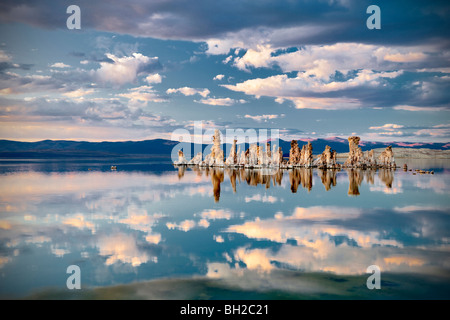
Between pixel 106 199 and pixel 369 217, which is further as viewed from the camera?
pixel 106 199

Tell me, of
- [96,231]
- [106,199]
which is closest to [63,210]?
[106,199]

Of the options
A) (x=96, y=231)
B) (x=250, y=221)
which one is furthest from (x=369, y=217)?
(x=96, y=231)

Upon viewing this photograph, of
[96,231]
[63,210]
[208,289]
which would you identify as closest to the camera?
[208,289]

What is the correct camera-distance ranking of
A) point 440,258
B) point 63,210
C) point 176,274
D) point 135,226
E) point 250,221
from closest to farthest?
point 176,274 → point 440,258 → point 135,226 → point 250,221 → point 63,210

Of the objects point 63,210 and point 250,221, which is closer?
point 250,221

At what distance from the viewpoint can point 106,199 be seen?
26297mm

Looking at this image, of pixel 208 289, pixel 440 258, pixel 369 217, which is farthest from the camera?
pixel 369 217

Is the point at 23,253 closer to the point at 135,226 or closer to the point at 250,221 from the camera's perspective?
the point at 135,226

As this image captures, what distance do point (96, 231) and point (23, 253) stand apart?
3650 millimetres

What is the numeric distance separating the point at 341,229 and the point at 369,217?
410 centimetres
